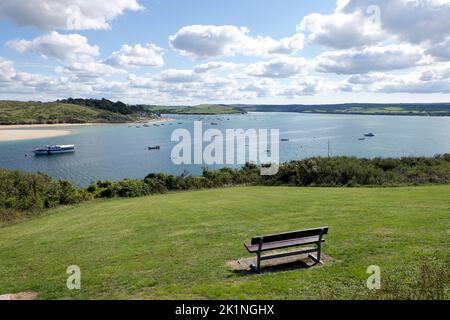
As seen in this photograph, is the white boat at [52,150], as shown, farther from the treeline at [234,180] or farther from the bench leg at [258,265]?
the bench leg at [258,265]

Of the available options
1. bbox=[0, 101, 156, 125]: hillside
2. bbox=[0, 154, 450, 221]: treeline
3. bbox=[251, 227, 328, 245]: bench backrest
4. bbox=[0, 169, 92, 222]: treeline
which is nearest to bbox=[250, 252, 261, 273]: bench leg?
bbox=[251, 227, 328, 245]: bench backrest

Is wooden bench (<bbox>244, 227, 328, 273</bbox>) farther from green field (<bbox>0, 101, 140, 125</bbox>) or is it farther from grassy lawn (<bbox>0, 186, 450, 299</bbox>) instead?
green field (<bbox>0, 101, 140, 125</bbox>)

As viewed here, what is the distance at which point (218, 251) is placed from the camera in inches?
387

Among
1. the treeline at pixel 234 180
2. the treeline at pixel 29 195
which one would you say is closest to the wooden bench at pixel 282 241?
the treeline at pixel 29 195

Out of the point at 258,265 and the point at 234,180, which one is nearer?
the point at 258,265

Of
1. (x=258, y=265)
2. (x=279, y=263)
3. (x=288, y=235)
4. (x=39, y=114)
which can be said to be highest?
(x=39, y=114)

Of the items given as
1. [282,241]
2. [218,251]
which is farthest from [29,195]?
[282,241]

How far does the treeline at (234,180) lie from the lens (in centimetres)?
2663

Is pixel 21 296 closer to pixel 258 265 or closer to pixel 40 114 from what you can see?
pixel 258 265

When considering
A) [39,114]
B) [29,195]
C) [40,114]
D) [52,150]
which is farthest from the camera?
[40,114]

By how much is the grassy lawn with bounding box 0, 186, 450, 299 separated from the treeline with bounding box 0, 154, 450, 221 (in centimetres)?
1139

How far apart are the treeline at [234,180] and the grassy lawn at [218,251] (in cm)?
1139

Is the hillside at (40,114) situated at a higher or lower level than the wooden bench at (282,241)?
higher

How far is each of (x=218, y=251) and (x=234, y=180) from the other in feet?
94.2
